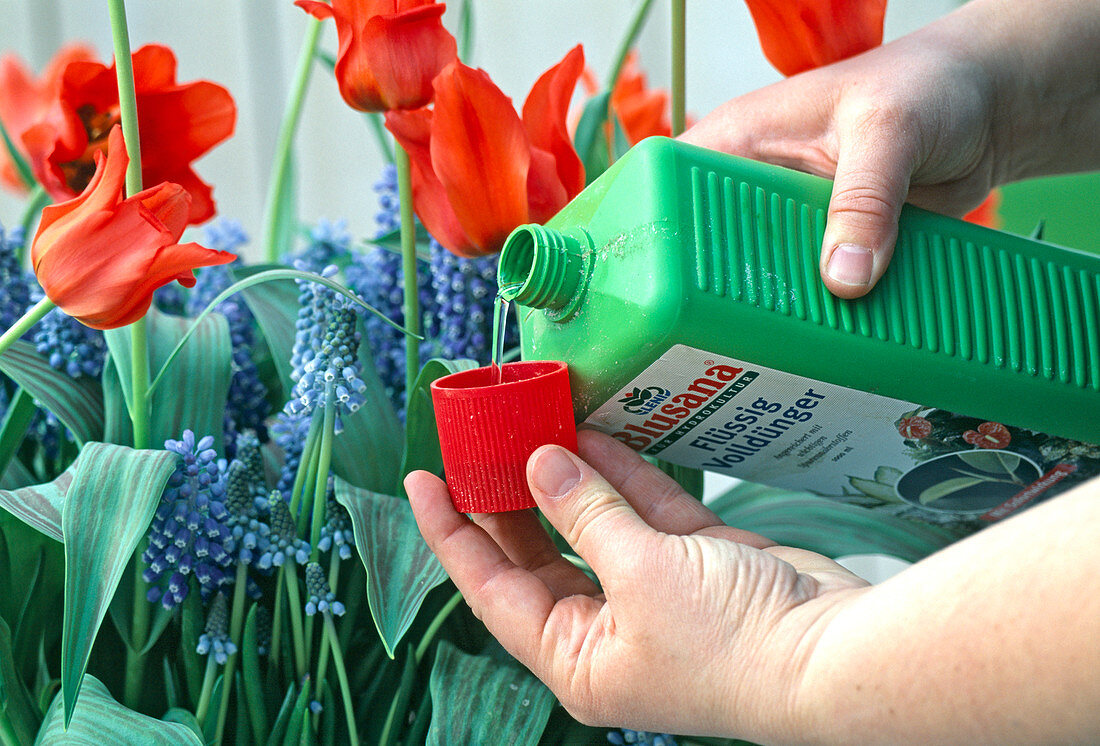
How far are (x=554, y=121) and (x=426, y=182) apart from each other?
0.07 meters

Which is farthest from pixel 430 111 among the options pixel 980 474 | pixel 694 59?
pixel 694 59

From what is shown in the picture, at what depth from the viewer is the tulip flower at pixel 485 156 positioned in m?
0.38

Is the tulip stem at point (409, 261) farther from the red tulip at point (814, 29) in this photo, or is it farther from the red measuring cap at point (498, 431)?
the red tulip at point (814, 29)

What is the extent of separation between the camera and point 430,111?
1.35 feet

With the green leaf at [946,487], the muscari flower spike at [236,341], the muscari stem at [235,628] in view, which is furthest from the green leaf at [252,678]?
the green leaf at [946,487]

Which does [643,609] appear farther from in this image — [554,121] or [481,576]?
[554,121]

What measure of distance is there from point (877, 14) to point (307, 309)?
0.32 meters

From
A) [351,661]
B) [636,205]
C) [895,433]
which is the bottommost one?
[351,661]

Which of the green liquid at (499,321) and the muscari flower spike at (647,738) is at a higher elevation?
the green liquid at (499,321)

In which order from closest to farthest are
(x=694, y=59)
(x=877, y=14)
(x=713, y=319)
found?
(x=713, y=319), (x=877, y=14), (x=694, y=59)

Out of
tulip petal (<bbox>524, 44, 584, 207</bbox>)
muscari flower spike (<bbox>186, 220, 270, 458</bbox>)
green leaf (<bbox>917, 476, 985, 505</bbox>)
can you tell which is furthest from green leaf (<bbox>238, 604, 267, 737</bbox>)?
green leaf (<bbox>917, 476, 985, 505</bbox>)

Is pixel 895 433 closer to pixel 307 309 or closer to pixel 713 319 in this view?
pixel 713 319

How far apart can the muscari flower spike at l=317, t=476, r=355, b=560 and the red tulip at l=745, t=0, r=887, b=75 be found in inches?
12.2

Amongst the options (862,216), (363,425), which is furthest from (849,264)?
(363,425)
